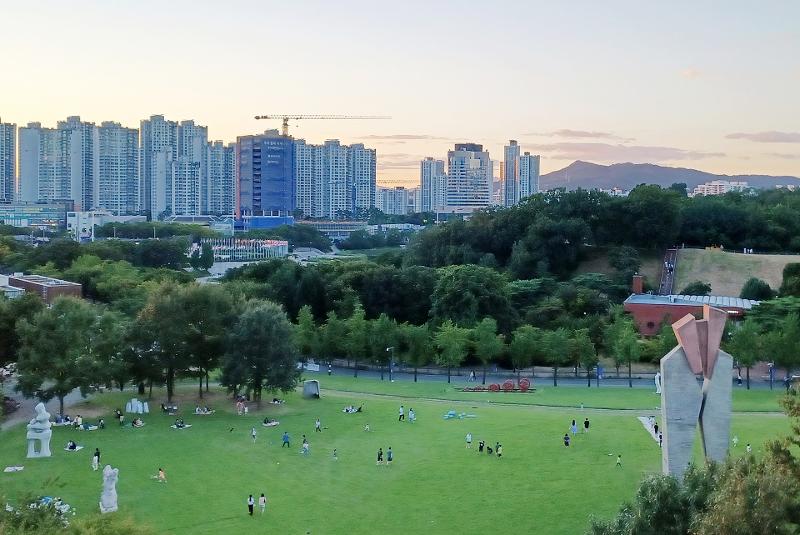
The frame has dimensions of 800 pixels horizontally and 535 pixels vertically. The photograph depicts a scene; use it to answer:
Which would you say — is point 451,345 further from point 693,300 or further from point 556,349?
point 693,300

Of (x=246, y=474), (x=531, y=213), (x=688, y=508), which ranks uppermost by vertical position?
(x=531, y=213)

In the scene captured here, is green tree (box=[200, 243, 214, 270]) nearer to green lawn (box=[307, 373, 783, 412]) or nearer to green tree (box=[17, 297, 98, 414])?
green lawn (box=[307, 373, 783, 412])

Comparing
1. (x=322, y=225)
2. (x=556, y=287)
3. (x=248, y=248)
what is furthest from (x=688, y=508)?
(x=322, y=225)

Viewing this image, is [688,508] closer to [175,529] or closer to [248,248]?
[175,529]

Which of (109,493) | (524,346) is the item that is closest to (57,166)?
(524,346)

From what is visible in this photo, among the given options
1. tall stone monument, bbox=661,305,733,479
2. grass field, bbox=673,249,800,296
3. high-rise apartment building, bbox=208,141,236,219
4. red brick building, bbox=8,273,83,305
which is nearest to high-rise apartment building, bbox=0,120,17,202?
high-rise apartment building, bbox=208,141,236,219

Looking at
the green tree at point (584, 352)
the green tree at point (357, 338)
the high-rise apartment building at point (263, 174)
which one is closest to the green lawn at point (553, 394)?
the green tree at point (584, 352)
